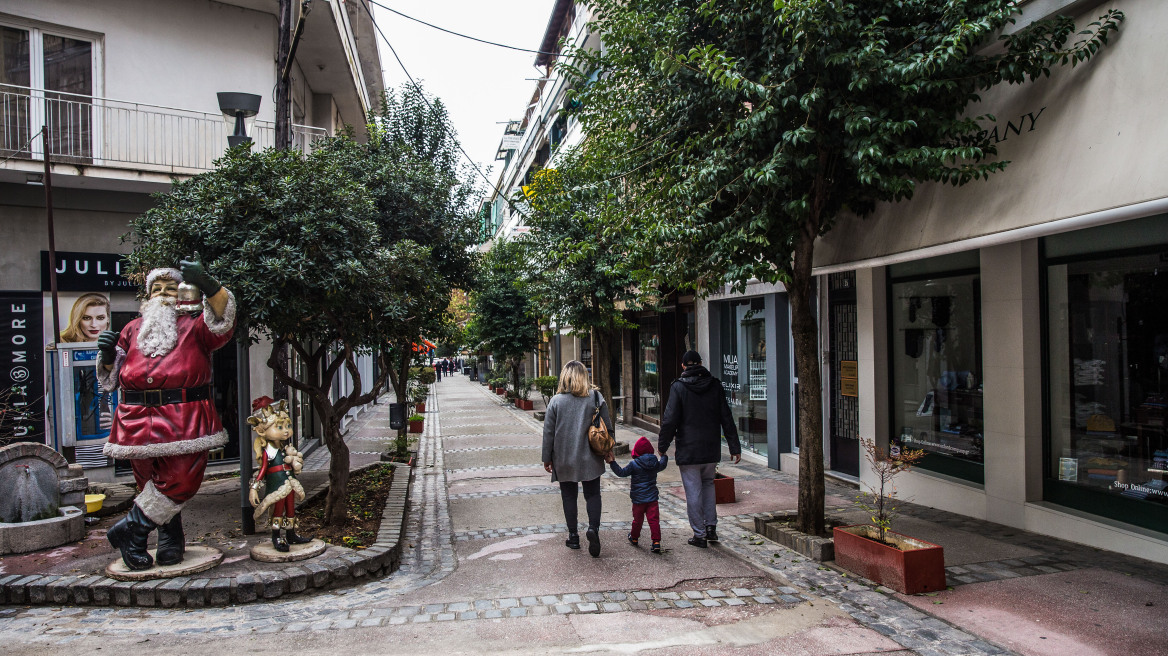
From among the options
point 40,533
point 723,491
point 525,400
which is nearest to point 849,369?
point 723,491

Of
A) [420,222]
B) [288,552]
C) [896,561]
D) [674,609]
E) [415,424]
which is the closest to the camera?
[674,609]

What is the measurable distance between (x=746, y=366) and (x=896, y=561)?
23.7 ft

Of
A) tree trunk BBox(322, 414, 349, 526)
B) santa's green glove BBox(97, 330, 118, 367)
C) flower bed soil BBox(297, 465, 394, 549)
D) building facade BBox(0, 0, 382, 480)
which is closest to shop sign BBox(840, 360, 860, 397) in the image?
flower bed soil BBox(297, 465, 394, 549)

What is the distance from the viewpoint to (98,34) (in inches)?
418

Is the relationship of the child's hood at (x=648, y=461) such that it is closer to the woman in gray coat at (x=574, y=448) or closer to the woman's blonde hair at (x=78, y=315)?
the woman in gray coat at (x=574, y=448)

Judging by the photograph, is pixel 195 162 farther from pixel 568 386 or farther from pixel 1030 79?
pixel 1030 79

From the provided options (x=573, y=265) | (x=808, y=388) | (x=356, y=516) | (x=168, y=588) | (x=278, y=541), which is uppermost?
(x=573, y=265)

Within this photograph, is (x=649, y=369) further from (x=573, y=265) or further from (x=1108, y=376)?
(x=1108, y=376)

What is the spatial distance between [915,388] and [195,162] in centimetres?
1071

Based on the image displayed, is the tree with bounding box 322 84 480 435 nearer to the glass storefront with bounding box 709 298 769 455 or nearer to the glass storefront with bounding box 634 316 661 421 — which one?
the glass storefront with bounding box 709 298 769 455

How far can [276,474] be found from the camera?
610 centimetres

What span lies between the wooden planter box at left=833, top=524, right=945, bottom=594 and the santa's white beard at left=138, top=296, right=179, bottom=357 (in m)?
5.73

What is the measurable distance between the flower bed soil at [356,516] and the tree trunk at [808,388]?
164 inches

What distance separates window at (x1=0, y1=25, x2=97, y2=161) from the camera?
10.0 metres
